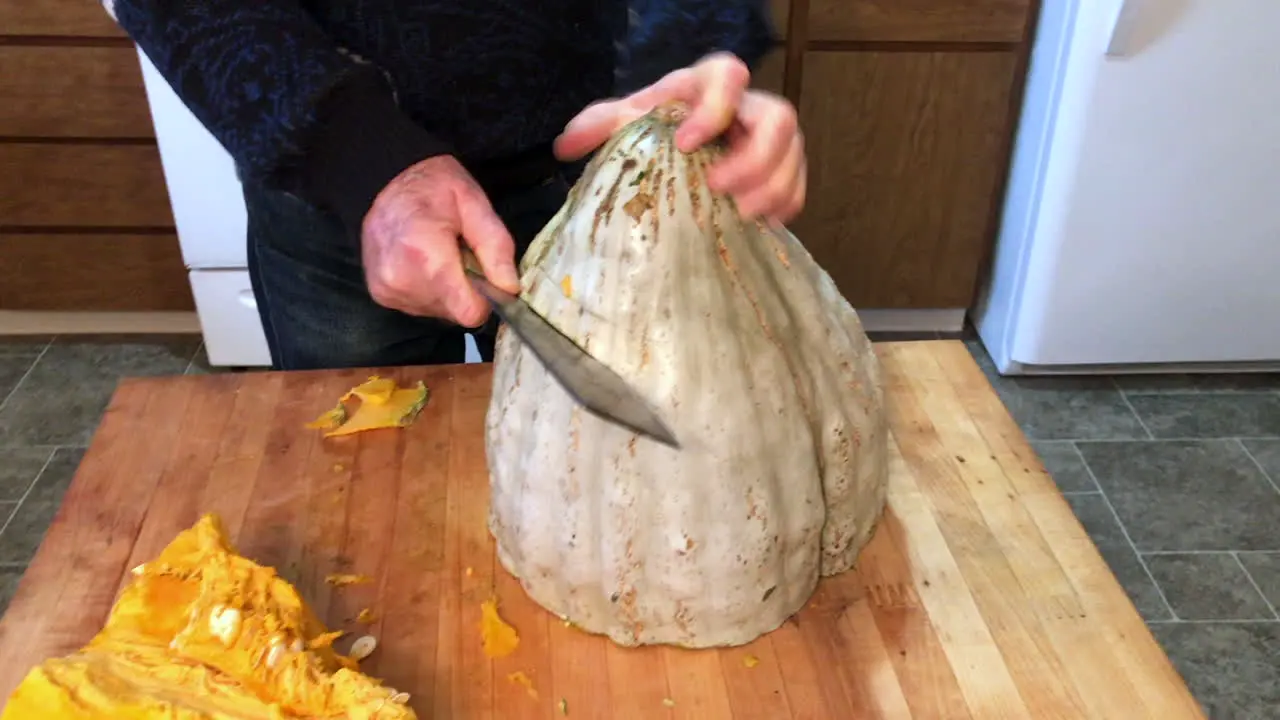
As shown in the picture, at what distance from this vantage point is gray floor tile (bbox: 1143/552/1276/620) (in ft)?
4.47

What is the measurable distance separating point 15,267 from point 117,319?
19 cm

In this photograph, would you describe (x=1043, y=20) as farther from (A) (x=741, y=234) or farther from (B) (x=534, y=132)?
(A) (x=741, y=234)

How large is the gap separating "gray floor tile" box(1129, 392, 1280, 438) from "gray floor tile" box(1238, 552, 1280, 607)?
29cm

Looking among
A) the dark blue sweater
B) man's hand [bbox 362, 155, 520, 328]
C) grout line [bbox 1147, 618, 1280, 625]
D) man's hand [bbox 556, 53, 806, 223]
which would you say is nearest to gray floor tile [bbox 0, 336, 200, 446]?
the dark blue sweater

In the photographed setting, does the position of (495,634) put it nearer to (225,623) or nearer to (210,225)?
(225,623)

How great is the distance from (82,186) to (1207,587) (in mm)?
1862

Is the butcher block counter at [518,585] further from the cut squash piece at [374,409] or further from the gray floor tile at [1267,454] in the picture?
the gray floor tile at [1267,454]

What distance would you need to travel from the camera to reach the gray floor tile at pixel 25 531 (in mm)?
1447

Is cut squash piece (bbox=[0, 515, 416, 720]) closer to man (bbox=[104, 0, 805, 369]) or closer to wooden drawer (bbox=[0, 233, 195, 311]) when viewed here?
man (bbox=[104, 0, 805, 369])

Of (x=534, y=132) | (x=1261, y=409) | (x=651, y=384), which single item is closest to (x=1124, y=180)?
(x=1261, y=409)

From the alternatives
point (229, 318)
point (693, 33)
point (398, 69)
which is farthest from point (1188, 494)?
point (229, 318)

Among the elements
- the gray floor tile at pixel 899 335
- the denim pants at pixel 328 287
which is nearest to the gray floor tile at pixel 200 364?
the denim pants at pixel 328 287

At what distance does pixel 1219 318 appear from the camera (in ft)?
5.60

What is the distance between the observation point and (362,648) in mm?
627
